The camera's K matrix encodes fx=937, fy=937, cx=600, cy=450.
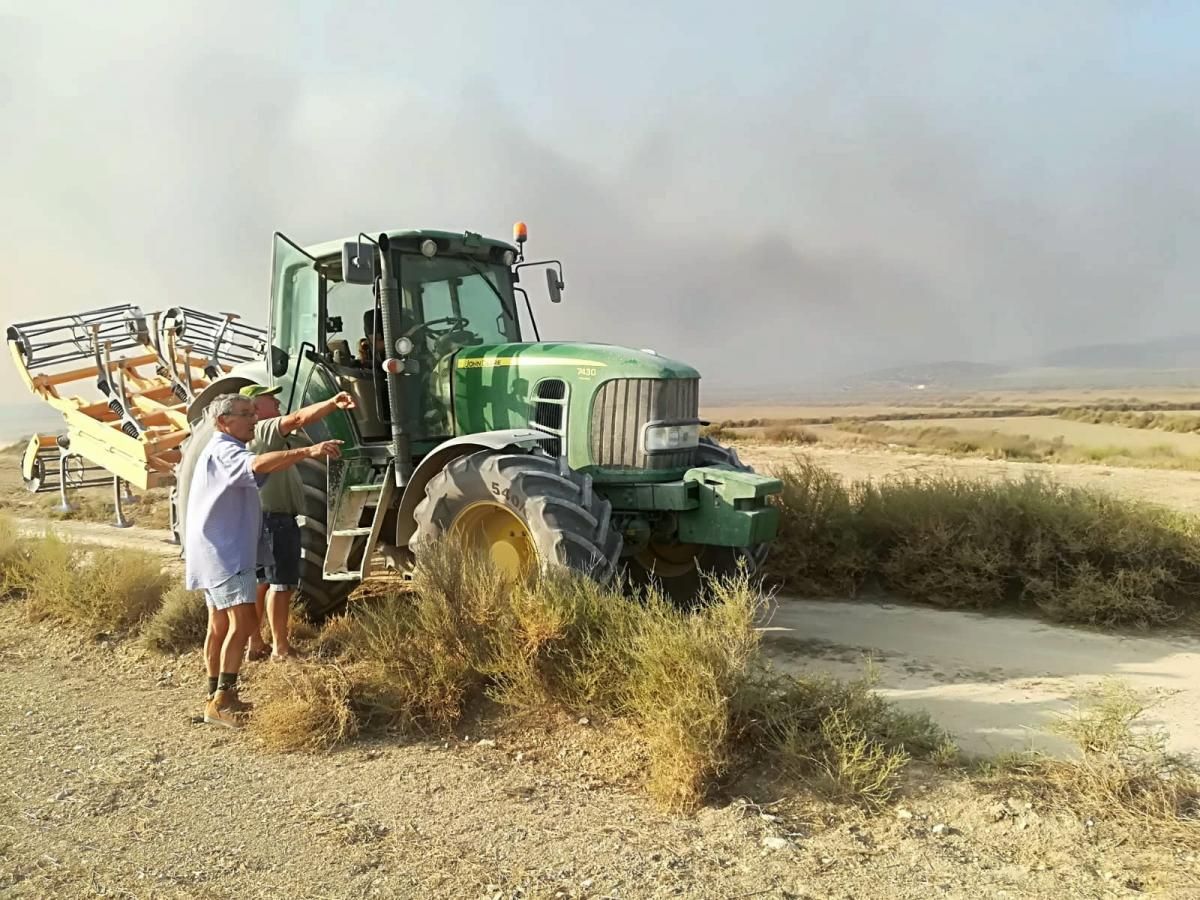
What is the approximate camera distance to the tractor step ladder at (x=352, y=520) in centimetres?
650

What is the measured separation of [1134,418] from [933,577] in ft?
109

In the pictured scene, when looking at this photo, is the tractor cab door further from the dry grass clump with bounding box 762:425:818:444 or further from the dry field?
the dry grass clump with bounding box 762:425:818:444

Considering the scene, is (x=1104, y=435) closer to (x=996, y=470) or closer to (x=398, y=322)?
(x=996, y=470)

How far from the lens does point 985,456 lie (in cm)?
2175

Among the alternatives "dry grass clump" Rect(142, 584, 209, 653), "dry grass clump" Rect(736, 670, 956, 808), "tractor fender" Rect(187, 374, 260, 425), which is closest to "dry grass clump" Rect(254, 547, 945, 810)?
"dry grass clump" Rect(736, 670, 956, 808)

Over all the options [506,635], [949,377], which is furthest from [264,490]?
[949,377]

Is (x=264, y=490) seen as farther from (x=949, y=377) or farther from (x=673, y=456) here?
(x=949, y=377)

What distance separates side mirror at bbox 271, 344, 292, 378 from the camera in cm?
754

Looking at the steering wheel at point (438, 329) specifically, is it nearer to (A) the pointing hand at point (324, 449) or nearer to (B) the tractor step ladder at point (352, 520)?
(B) the tractor step ladder at point (352, 520)

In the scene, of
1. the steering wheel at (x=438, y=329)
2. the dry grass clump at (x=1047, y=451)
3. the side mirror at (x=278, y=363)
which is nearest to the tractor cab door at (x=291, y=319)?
the side mirror at (x=278, y=363)

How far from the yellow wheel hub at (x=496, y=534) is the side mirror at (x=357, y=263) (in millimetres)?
1730

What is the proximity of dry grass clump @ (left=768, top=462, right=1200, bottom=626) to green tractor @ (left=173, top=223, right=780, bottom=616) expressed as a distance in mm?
1785

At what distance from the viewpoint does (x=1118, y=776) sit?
3.81m

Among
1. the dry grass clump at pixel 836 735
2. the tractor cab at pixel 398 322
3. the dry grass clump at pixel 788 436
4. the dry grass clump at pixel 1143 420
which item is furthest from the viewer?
the dry grass clump at pixel 1143 420
